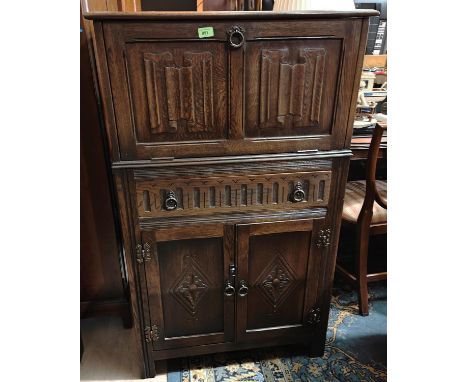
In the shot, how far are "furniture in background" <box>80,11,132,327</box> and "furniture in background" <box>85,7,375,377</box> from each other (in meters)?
0.25

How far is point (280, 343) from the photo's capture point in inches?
55.4

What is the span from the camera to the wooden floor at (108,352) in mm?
1393

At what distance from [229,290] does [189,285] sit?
0.47 feet

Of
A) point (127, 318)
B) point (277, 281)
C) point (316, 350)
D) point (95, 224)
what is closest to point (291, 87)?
point (277, 281)

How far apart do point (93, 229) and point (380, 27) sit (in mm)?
1821

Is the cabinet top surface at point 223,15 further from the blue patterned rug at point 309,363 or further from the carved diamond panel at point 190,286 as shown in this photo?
the blue patterned rug at point 309,363

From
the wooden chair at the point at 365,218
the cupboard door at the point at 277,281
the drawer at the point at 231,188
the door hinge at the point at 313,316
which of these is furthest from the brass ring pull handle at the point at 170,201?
the wooden chair at the point at 365,218

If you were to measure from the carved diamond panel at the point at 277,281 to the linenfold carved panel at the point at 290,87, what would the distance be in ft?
1.57

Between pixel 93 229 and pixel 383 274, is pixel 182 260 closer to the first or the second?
pixel 93 229

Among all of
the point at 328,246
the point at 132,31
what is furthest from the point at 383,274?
the point at 132,31

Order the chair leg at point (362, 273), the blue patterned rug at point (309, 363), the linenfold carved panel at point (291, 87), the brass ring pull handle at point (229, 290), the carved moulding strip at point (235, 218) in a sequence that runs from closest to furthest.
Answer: the linenfold carved panel at point (291, 87)
the carved moulding strip at point (235, 218)
the brass ring pull handle at point (229, 290)
the blue patterned rug at point (309, 363)
the chair leg at point (362, 273)

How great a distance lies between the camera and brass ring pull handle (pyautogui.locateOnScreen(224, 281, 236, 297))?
1266mm

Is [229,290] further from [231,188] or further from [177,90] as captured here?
[177,90]

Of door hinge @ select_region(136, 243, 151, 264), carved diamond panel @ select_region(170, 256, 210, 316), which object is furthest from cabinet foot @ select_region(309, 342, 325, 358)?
door hinge @ select_region(136, 243, 151, 264)
